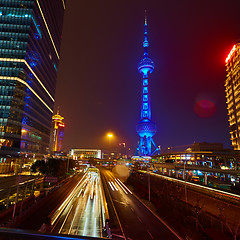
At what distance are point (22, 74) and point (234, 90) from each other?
345ft

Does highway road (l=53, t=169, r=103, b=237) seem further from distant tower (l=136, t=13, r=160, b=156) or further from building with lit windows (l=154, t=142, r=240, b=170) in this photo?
distant tower (l=136, t=13, r=160, b=156)

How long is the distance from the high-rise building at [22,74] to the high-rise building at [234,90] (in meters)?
101

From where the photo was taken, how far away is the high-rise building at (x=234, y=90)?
91500 millimetres

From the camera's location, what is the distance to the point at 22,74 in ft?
237

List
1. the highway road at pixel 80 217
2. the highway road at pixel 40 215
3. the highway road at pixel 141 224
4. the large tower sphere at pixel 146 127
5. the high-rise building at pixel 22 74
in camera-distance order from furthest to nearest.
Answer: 1. the large tower sphere at pixel 146 127
2. the high-rise building at pixel 22 74
3. the highway road at pixel 40 215
4. the highway road at pixel 80 217
5. the highway road at pixel 141 224

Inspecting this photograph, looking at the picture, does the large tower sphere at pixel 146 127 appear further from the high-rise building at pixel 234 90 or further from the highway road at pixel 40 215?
the highway road at pixel 40 215

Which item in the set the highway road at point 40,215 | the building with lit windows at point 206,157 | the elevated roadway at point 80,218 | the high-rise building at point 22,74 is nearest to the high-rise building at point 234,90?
the building with lit windows at point 206,157

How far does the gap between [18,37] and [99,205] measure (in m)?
74.4

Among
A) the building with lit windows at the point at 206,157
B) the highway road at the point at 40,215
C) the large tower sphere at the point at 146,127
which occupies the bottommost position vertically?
the highway road at the point at 40,215

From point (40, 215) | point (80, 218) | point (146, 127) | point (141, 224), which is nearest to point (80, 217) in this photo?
point (80, 218)

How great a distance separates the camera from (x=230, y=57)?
333 feet

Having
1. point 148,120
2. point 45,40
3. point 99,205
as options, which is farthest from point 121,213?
point 148,120

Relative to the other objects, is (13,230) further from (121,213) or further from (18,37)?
(18,37)

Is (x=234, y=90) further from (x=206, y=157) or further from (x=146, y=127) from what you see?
(x=146, y=127)
